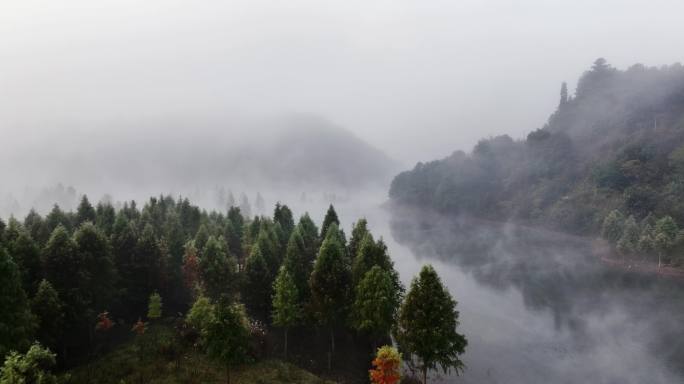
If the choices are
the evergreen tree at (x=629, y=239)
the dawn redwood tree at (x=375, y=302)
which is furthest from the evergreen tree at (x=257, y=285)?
the evergreen tree at (x=629, y=239)

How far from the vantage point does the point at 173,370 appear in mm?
44281

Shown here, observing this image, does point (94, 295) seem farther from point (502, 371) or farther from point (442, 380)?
point (502, 371)

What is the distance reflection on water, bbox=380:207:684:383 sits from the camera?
5353cm

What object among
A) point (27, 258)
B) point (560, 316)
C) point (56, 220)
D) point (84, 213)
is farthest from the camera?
point (84, 213)

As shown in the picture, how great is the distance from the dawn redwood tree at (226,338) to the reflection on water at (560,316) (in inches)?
1168

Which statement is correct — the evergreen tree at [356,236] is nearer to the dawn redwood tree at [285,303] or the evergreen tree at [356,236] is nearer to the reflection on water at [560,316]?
the dawn redwood tree at [285,303]

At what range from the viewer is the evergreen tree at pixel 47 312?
42.5 meters

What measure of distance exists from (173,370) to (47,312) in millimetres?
15048

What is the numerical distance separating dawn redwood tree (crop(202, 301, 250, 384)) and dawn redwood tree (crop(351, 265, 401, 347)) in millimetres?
14786

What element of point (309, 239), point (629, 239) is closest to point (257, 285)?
point (309, 239)

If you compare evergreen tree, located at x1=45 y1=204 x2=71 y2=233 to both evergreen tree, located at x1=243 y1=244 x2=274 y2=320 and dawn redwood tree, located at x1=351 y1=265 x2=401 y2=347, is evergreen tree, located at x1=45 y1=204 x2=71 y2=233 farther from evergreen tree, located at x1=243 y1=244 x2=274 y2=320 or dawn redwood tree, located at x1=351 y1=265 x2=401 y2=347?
dawn redwood tree, located at x1=351 y1=265 x2=401 y2=347

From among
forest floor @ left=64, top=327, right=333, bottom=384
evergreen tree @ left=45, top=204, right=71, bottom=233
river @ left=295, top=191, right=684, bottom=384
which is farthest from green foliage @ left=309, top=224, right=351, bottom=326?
evergreen tree @ left=45, top=204, right=71, bottom=233

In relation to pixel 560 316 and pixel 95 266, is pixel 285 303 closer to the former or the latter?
pixel 95 266

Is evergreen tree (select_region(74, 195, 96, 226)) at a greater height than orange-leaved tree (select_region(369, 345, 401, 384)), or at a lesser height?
greater
